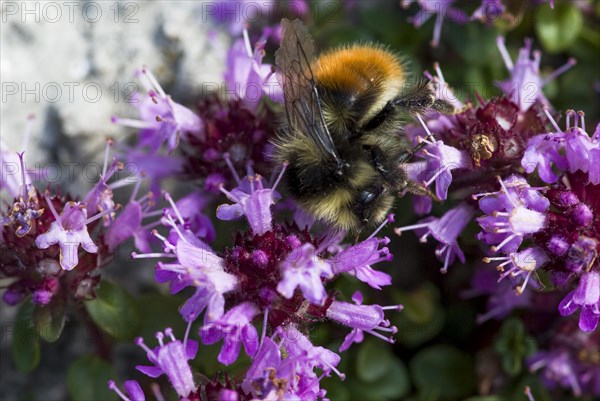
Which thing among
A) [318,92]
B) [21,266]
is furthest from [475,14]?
[21,266]

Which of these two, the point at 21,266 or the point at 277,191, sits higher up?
the point at 277,191

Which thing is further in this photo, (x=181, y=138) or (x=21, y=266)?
(x=181, y=138)

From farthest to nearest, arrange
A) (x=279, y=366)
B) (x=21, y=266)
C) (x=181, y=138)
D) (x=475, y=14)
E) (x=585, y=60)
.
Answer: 1. (x=585, y=60)
2. (x=475, y=14)
3. (x=181, y=138)
4. (x=21, y=266)
5. (x=279, y=366)

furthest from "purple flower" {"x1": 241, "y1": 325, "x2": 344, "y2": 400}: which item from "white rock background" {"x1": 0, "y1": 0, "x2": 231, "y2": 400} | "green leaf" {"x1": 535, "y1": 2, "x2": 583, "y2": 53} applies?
"green leaf" {"x1": 535, "y1": 2, "x2": 583, "y2": 53}

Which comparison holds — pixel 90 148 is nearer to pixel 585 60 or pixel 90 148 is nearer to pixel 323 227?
pixel 323 227

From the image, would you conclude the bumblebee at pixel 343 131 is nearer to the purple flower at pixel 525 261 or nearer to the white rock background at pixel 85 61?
the purple flower at pixel 525 261

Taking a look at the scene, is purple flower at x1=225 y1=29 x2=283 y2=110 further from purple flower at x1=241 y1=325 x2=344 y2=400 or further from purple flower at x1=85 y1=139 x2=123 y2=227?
purple flower at x1=241 y1=325 x2=344 y2=400

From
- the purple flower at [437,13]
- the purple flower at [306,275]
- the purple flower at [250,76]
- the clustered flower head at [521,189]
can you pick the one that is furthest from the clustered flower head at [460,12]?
the purple flower at [306,275]
